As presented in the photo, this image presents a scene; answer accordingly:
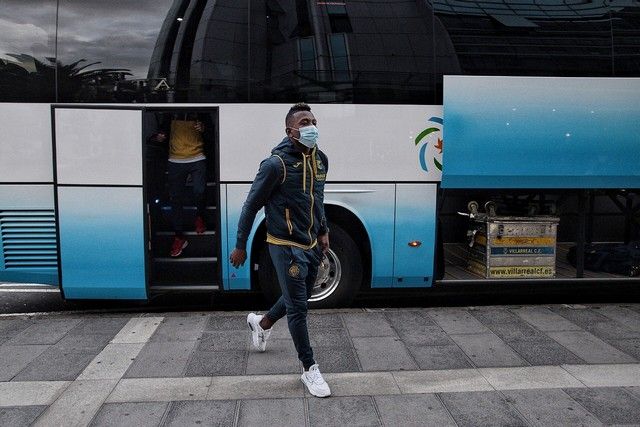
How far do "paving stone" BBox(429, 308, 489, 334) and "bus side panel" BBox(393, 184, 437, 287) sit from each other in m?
0.43

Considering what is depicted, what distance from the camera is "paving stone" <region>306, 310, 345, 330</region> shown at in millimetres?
5832

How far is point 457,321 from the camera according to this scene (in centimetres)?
605

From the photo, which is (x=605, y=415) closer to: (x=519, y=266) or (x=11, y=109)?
(x=519, y=266)

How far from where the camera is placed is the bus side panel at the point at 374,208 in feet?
20.4

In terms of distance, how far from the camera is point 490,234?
6836 mm

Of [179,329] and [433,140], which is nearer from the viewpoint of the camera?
[179,329]

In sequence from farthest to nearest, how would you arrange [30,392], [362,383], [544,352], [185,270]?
[185,270] < [544,352] < [362,383] < [30,392]

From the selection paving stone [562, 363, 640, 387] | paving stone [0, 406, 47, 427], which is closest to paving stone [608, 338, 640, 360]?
paving stone [562, 363, 640, 387]

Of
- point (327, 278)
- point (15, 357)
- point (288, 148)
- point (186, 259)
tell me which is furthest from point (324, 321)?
point (15, 357)

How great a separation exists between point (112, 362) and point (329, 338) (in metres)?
1.90

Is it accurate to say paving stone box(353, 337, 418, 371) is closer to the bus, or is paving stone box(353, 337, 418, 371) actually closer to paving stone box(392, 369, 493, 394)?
paving stone box(392, 369, 493, 394)

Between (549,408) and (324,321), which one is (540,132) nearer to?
(324,321)

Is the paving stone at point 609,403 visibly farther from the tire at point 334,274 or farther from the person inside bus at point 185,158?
the person inside bus at point 185,158

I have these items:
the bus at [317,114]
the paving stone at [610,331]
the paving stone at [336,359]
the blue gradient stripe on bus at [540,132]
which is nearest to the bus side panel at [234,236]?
the bus at [317,114]
